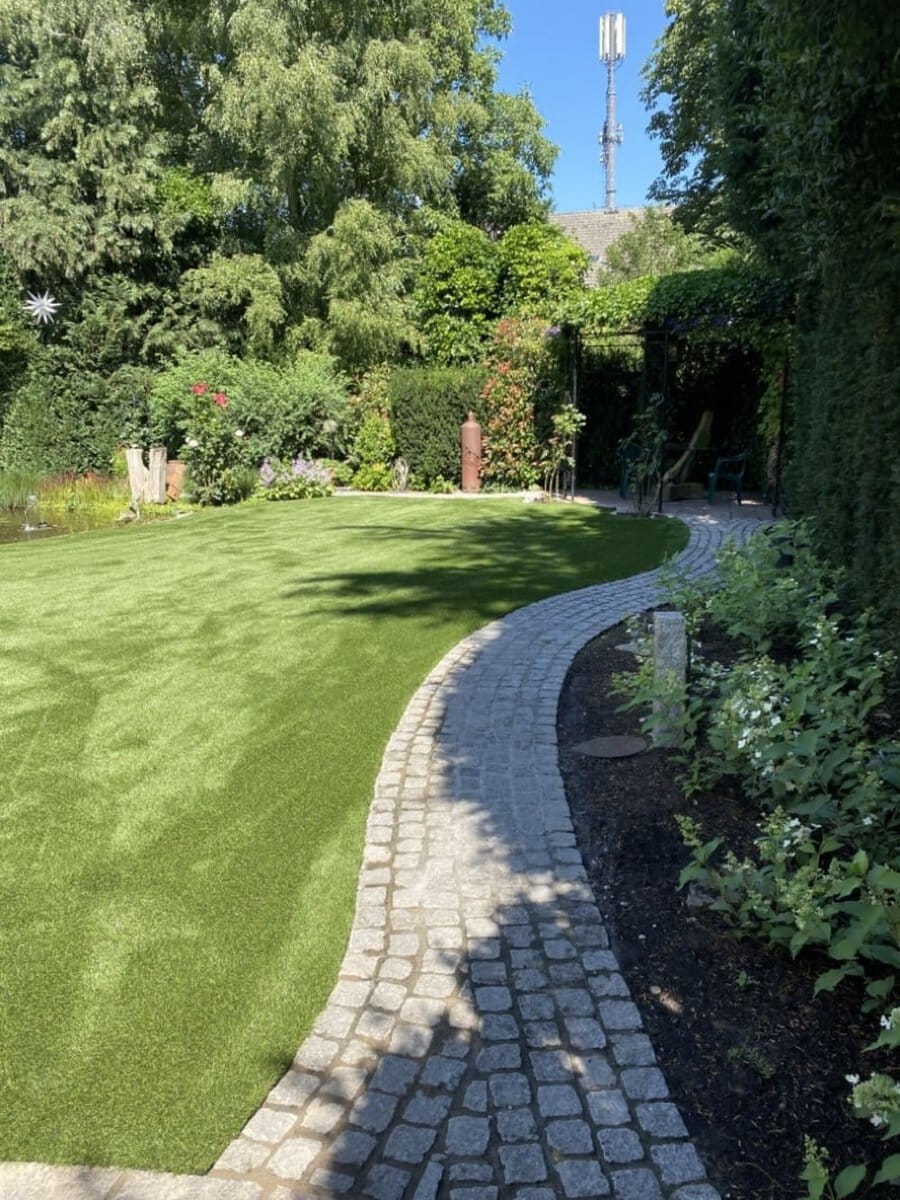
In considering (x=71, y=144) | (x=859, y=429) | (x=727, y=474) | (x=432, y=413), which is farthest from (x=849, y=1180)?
(x=71, y=144)

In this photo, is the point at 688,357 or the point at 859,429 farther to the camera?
the point at 688,357

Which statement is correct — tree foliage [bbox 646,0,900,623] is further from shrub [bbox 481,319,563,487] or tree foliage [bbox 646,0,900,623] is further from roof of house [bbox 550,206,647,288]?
roof of house [bbox 550,206,647,288]

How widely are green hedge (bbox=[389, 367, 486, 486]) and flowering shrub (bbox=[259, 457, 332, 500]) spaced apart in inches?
61.1

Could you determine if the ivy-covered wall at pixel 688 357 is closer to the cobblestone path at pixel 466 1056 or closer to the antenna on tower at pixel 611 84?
the cobblestone path at pixel 466 1056

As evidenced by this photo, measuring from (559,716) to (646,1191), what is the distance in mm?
2660

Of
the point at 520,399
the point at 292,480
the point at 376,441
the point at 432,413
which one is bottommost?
the point at 292,480

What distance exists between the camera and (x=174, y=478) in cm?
1370

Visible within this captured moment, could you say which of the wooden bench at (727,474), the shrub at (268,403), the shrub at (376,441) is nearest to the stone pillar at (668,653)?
the wooden bench at (727,474)

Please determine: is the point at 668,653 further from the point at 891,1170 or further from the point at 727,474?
the point at 727,474

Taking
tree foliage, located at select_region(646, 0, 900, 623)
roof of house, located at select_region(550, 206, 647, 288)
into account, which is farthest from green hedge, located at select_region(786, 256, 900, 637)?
roof of house, located at select_region(550, 206, 647, 288)

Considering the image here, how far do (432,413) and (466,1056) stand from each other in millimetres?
12512

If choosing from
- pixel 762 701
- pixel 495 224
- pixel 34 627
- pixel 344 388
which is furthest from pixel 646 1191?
pixel 495 224

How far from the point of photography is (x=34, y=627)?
595 centimetres

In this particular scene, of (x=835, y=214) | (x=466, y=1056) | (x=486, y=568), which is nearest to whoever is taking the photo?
(x=466, y=1056)
